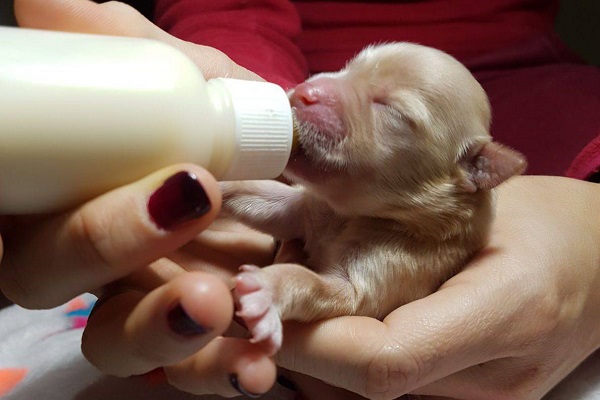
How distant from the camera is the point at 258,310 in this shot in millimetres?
1045

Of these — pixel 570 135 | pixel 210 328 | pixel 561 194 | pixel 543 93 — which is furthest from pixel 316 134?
pixel 543 93

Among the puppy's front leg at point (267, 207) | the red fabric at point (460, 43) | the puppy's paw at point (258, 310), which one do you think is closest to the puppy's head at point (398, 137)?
the puppy's front leg at point (267, 207)

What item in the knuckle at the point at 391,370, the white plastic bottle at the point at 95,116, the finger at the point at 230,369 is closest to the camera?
the white plastic bottle at the point at 95,116

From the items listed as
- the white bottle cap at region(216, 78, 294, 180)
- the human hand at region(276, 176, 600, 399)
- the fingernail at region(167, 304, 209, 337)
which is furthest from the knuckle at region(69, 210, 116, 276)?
the human hand at region(276, 176, 600, 399)

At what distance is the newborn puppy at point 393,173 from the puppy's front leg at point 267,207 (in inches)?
2.1

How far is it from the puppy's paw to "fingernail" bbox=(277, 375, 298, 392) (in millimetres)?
506

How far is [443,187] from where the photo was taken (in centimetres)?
138

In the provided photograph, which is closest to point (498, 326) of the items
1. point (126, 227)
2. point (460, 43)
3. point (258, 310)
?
point (258, 310)

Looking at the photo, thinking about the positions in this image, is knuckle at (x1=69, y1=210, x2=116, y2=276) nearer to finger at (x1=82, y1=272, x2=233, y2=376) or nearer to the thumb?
finger at (x1=82, y1=272, x2=233, y2=376)

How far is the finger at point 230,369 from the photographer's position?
37.6 inches

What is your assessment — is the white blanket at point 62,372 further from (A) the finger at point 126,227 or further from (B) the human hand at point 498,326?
(A) the finger at point 126,227

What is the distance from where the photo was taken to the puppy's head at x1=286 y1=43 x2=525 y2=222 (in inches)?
50.4

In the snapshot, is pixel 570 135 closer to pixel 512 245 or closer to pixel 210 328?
pixel 512 245

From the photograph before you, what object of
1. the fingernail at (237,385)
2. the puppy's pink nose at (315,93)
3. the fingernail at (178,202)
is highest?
the fingernail at (178,202)
